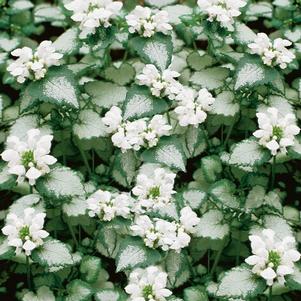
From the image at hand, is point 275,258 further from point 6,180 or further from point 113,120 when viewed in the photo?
point 6,180

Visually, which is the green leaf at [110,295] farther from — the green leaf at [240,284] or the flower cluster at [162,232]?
the green leaf at [240,284]

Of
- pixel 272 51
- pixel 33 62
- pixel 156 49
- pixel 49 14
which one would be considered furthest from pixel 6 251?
pixel 49 14

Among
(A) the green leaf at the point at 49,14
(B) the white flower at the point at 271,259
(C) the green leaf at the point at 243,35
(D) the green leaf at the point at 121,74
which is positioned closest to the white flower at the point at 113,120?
(D) the green leaf at the point at 121,74

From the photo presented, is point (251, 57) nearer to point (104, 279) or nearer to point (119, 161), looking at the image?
point (119, 161)

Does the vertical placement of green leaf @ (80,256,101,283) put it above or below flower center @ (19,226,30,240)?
below

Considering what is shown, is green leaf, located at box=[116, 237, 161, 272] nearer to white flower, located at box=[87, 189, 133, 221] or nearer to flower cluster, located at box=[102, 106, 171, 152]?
white flower, located at box=[87, 189, 133, 221]

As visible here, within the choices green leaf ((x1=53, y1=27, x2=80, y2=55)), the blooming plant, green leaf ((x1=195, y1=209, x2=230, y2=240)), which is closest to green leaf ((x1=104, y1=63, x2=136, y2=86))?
the blooming plant
